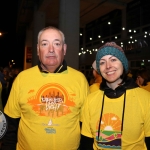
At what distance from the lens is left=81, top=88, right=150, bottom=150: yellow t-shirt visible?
5.36ft

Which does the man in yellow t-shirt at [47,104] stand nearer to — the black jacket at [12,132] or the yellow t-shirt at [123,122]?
the black jacket at [12,132]

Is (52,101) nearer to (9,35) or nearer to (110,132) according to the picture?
(110,132)

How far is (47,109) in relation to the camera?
Answer: 188 centimetres

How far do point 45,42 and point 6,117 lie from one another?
86 cm

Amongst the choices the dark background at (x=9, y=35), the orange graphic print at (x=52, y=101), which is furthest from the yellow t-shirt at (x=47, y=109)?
the dark background at (x=9, y=35)

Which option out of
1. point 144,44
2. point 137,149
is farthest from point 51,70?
point 144,44

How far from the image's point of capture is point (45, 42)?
78.7 inches

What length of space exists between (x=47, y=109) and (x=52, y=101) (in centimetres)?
9

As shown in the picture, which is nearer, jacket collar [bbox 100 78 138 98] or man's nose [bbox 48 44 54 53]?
jacket collar [bbox 100 78 138 98]

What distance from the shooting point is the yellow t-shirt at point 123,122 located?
163cm

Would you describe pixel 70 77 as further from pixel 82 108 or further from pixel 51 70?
pixel 82 108

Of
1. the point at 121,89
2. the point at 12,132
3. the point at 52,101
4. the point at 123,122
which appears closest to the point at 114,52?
the point at 121,89

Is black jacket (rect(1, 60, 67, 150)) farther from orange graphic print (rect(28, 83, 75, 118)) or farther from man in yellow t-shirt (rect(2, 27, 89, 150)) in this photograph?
orange graphic print (rect(28, 83, 75, 118))

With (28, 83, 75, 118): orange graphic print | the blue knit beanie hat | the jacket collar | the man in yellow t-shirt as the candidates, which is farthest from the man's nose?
the jacket collar
